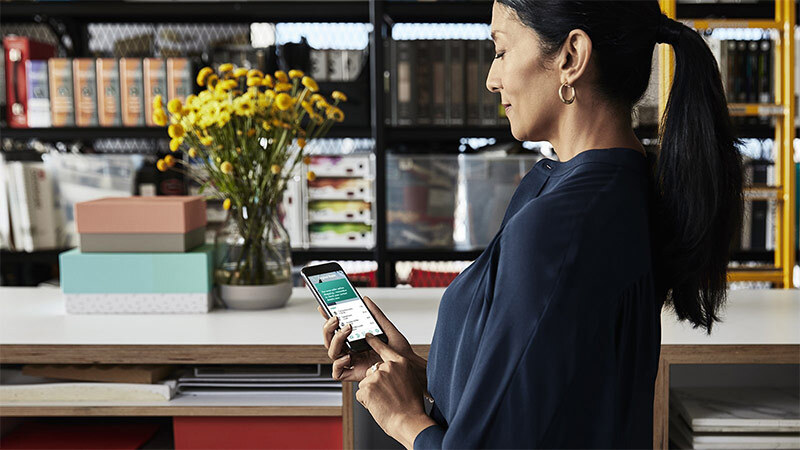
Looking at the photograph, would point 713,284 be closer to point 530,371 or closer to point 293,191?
point 530,371

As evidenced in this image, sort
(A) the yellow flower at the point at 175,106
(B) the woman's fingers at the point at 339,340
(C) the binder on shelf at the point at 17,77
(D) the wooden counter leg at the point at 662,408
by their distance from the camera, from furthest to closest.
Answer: (C) the binder on shelf at the point at 17,77 → (A) the yellow flower at the point at 175,106 → (D) the wooden counter leg at the point at 662,408 → (B) the woman's fingers at the point at 339,340

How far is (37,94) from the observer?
265cm

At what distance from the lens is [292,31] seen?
288 cm

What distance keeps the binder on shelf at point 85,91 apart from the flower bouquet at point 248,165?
1.19 meters

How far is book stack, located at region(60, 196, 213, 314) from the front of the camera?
156 cm

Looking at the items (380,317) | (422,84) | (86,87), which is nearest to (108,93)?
(86,87)

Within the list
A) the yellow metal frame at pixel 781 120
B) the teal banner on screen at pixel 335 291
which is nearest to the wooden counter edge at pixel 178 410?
the teal banner on screen at pixel 335 291

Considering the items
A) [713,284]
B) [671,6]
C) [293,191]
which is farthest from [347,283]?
[671,6]

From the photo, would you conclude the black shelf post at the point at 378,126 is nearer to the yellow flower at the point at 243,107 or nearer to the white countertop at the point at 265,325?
the white countertop at the point at 265,325

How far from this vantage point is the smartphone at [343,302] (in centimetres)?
107

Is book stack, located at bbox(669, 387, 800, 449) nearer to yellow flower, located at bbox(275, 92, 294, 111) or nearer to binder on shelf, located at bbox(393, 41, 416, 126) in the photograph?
yellow flower, located at bbox(275, 92, 294, 111)

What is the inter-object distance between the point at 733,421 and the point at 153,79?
2028 millimetres

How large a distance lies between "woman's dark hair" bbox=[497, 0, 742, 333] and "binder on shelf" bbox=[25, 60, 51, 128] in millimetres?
2273

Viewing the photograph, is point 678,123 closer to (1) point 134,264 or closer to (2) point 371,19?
(1) point 134,264
